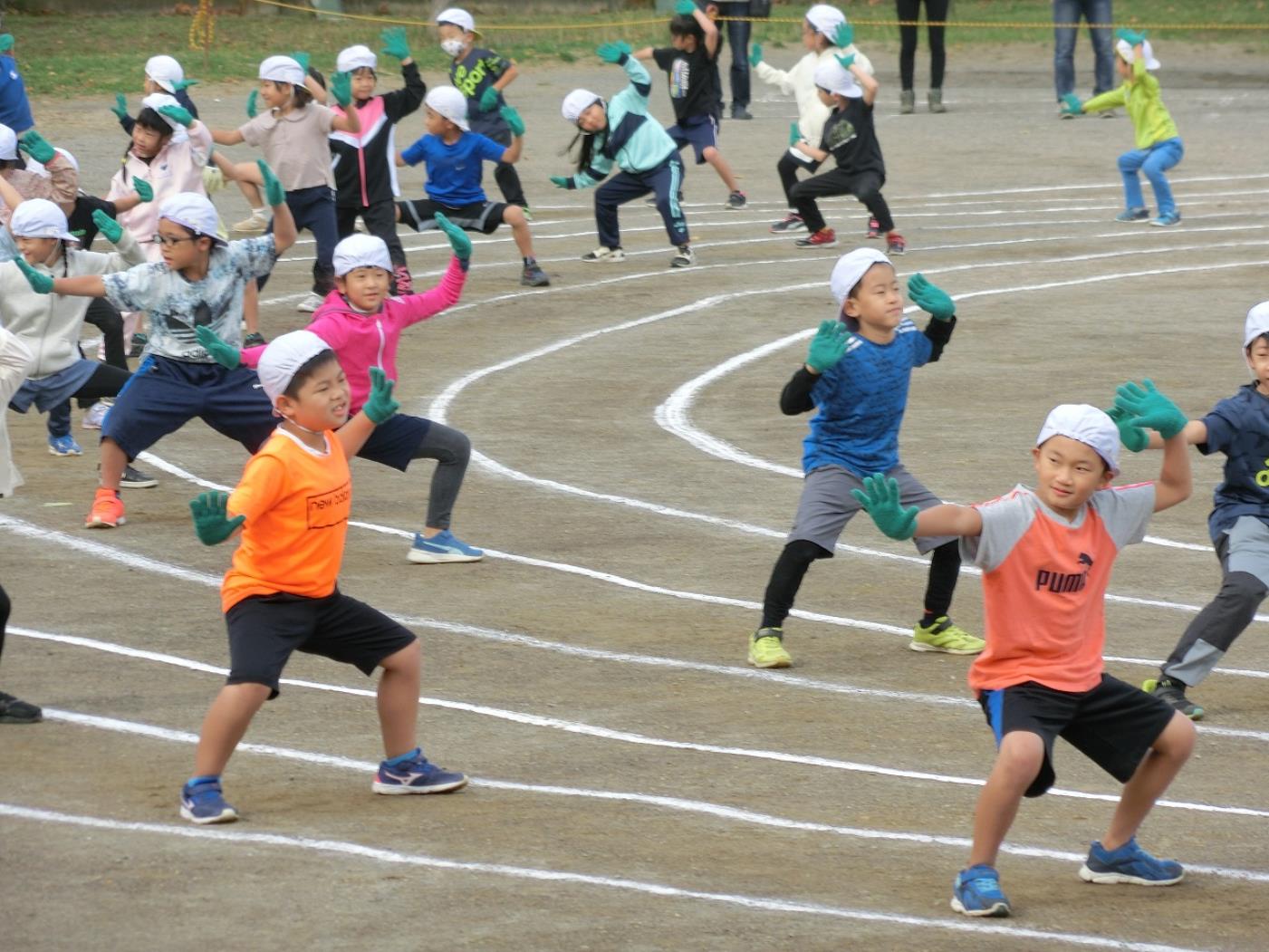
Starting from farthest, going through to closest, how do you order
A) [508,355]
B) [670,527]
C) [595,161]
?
[595,161] → [508,355] → [670,527]

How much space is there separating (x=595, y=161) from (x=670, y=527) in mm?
8917

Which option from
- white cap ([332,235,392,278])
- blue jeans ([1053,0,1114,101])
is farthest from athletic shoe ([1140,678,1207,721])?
blue jeans ([1053,0,1114,101])

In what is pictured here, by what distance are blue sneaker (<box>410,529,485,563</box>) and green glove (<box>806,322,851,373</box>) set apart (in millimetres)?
2688

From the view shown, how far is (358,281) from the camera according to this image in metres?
9.80

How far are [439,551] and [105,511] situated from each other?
1.92m

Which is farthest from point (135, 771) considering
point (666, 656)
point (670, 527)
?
point (670, 527)

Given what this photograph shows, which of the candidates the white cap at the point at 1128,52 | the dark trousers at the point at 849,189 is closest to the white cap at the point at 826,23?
the dark trousers at the point at 849,189

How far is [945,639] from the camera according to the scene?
892 cm

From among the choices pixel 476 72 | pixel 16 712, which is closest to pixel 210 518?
pixel 16 712

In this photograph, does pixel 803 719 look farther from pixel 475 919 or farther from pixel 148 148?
pixel 148 148

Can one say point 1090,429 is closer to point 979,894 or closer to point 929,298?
point 979,894

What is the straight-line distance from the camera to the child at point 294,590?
6715 millimetres

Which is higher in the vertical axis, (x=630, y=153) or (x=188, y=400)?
(x=630, y=153)

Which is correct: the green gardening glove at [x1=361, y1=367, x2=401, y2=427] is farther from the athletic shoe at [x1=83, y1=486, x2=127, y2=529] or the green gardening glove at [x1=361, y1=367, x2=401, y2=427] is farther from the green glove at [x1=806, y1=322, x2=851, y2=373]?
the athletic shoe at [x1=83, y1=486, x2=127, y2=529]
